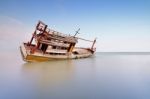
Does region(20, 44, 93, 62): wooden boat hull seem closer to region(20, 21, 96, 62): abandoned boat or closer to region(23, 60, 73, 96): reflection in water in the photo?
region(20, 21, 96, 62): abandoned boat

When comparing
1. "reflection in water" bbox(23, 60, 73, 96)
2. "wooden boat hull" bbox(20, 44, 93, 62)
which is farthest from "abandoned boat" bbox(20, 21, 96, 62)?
"reflection in water" bbox(23, 60, 73, 96)

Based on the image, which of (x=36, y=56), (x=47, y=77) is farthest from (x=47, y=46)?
(x=47, y=77)

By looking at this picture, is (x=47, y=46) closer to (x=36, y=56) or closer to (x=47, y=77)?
(x=36, y=56)

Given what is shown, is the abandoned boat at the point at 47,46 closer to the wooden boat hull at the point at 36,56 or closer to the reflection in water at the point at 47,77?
the wooden boat hull at the point at 36,56

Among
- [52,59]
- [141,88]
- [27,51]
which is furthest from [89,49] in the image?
[141,88]

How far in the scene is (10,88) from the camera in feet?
20.9

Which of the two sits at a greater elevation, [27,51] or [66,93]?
[27,51]

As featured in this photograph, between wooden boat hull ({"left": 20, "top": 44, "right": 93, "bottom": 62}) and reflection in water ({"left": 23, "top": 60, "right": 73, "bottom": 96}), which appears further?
wooden boat hull ({"left": 20, "top": 44, "right": 93, "bottom": 62})

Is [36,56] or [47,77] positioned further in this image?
[36,56]

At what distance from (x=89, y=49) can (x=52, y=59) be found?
14404mm

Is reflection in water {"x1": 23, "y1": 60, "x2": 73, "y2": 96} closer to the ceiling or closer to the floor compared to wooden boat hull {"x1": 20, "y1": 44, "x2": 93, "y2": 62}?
closer to the floor

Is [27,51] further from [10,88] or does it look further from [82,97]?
[82,97]

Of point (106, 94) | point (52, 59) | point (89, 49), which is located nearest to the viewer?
point (106, 94)

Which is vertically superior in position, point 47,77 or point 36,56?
point 36,56
